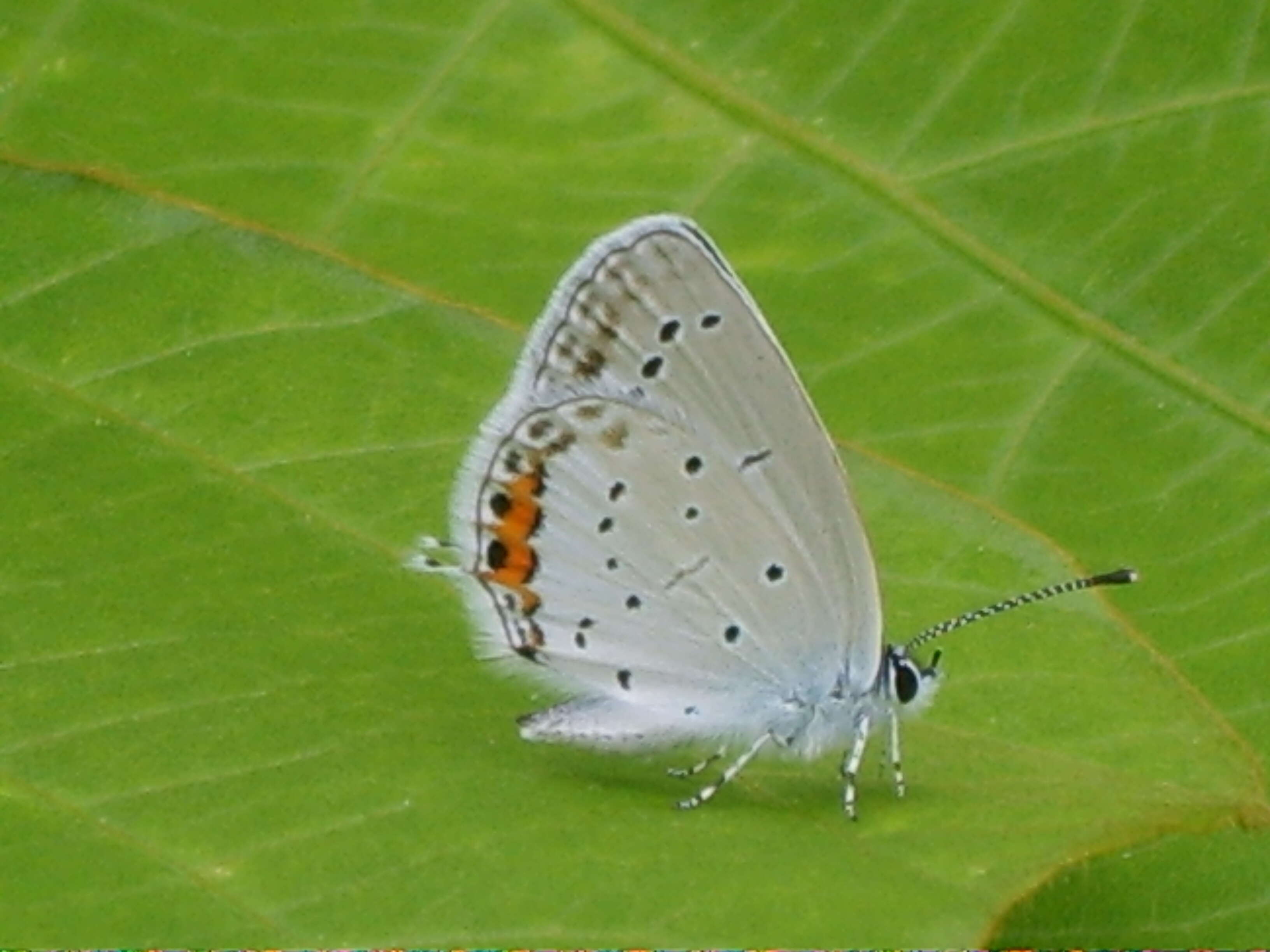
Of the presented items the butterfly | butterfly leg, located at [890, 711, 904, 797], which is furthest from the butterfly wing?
butterfly leg, located at [890, 711, 904, 797]

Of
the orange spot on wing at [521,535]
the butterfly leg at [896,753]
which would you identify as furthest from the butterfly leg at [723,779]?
the orange spot on wing at [521,535]

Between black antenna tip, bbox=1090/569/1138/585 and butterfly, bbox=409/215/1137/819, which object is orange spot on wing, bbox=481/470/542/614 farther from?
black antenna tip, bbox=1090/569/1138/585

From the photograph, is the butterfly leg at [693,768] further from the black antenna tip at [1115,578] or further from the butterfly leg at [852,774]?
the black antenna tip at [1115,578]

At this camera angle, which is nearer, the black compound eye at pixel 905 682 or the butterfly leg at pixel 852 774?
the butterfly leg at pixel 852 774

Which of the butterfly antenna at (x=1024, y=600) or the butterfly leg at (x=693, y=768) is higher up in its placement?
the butterfly antenna at (x=1024, y=600)

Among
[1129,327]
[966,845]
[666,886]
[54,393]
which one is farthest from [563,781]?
[1129,327]

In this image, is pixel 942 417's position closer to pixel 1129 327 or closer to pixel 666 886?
pixel 1129 327

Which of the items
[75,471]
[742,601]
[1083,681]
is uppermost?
[75,471]

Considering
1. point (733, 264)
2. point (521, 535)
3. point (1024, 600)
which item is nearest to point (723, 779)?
point (1024, 600)

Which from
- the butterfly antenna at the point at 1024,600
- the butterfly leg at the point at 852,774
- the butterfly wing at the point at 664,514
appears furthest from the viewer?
the butterfly wing at the point at 664,514
